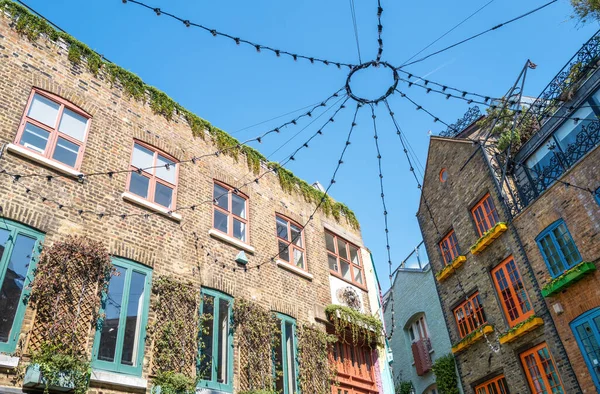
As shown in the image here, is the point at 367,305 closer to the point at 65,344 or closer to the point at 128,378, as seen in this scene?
the point at 128,378

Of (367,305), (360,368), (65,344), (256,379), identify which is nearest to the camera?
(65,344)

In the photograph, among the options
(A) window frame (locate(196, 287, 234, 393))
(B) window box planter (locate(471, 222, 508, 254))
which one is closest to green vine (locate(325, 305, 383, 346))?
(A) window frame (locate(196, 287, 234, 393))

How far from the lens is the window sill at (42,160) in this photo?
8234 millimetres

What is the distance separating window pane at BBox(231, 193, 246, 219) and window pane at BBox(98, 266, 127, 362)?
4016 mm

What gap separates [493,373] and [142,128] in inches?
497

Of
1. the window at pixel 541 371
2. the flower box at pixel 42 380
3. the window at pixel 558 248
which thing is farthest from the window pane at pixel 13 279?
the window at pixel 541 371

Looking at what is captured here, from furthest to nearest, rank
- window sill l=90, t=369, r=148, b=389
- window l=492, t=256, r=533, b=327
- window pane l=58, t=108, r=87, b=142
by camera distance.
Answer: window l=492, t=256, r=533, b=327, window pane l=58, t=108, r=87, b=142, window sill l=90, t=369, r=148, b=389

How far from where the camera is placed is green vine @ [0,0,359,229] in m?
9.76

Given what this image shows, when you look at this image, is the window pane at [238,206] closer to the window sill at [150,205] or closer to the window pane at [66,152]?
the window sill at [150,205]

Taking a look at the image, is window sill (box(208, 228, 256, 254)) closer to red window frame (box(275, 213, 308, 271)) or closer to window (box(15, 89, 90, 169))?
red window frame (box(275, 213, 308, 271))

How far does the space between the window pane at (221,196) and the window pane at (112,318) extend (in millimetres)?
3543

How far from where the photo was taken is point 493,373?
14445 mm

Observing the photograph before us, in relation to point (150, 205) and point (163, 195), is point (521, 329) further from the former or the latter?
point (150, 205)

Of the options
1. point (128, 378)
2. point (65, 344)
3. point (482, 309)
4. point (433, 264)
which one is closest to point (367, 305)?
point (482, 309)
